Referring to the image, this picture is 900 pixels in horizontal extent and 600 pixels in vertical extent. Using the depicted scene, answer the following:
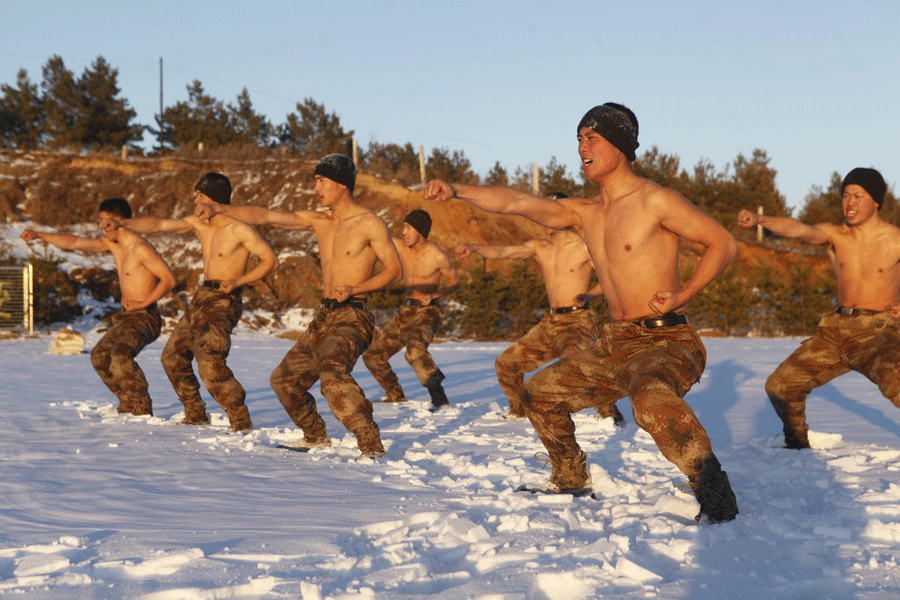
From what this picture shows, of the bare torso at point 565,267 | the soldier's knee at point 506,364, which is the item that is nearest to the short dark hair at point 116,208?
the soldier's knee at point 506,364

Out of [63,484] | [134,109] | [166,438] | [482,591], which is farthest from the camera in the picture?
[134,109]

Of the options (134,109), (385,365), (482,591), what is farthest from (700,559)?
(134,109)

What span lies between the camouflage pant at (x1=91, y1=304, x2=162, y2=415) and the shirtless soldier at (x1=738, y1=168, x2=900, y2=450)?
5.15m

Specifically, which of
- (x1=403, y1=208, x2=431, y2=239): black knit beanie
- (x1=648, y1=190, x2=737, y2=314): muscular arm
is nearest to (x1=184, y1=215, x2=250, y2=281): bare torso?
(x1=403, y1=208, x2=431, y2=239): black knit beanie

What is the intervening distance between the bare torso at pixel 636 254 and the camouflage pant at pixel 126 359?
4774mm

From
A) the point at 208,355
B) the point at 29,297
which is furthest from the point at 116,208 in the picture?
the point at 29,297

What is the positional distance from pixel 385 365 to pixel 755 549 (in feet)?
21.0

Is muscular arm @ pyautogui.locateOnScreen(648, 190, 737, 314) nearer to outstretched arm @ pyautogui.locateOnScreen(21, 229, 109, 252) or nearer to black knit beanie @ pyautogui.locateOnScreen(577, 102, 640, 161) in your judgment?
black knit beanie @ pyautogui.locateOnScreen(577, 102, 640, 161)

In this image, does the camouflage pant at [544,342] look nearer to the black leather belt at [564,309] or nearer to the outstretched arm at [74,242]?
the black leather belt at [564,309]

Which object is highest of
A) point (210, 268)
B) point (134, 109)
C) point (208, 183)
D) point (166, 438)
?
point (134, 109)

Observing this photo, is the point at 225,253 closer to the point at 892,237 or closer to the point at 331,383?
the point at 331,383

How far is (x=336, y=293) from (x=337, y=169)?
0.91 m

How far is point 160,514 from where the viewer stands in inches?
163

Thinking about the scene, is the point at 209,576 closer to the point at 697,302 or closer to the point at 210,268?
the point at 210,268
